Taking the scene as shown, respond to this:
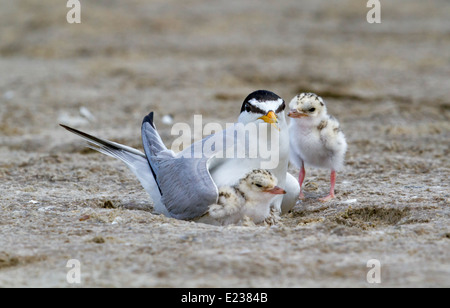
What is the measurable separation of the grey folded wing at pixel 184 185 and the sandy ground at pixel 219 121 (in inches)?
7.0

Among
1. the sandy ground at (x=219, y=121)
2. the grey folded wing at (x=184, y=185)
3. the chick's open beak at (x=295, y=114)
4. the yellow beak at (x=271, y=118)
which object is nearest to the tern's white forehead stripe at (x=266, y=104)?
the yellow beak at (x=271, y=118)

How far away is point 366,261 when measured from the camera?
10.7ft

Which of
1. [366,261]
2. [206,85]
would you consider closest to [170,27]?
[206,85]

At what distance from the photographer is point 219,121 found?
24.5 feet

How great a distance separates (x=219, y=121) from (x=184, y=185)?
328 centimetres

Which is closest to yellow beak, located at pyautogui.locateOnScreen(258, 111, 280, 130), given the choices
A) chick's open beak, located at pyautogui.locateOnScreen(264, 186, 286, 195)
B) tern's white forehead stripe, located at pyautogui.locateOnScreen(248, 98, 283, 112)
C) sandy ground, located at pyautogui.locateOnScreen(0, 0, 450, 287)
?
tern's white forehead stripe, located at pyautogui.locateOnScreen(248, 98, 283, 112)

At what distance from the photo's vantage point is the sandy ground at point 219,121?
329 centimetres

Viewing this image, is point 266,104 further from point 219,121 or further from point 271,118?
point 219,121

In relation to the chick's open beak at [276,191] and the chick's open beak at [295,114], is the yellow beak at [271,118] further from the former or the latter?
the chick's open beak at [295,114]

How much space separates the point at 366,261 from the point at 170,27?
9.45 meters

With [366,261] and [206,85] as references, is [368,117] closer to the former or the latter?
[206,85]

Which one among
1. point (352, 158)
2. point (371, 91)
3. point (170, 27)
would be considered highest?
point (170, 27)

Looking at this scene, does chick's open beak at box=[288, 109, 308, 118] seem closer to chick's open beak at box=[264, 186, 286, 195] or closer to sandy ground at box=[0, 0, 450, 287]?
sandy ground at box=[0, 0, 450, 287]

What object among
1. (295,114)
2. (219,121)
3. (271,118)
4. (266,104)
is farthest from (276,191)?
(219,121)
